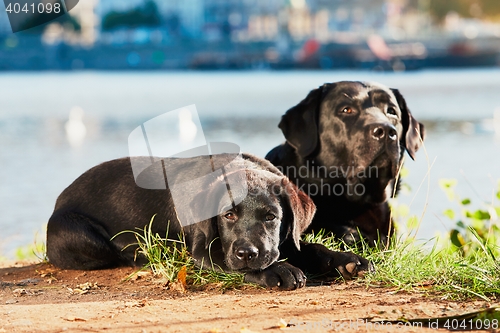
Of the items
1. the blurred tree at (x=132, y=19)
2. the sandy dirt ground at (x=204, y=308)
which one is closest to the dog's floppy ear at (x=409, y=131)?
the sandy dirt ground at (x=204, y=308)

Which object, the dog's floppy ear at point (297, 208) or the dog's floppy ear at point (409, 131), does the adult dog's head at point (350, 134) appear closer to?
the dog's floppy ear at point (409, 131)

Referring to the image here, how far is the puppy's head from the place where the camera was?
4430 mm

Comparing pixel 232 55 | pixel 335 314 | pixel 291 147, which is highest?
pixel 291 147

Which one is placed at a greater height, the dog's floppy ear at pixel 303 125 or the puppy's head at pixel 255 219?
the dog's floppy ear at pixel 303 125

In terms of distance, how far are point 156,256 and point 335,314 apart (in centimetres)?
160

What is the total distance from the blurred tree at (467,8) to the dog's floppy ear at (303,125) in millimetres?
130959

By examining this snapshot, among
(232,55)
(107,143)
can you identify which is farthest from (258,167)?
(232,55)

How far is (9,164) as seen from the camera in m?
20.1

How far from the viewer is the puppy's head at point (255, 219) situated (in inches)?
174

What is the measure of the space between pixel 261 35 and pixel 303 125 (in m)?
119

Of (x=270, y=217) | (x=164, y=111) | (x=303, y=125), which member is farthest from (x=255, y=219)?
(x=164, y=111)

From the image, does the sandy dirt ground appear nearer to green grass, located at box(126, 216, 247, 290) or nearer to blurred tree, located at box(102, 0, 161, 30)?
green grass, located at box(126, 216, 247, 290)

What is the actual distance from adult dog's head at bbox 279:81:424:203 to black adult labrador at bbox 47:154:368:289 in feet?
2.33

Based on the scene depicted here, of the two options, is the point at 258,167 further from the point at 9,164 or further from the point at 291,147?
the point at 9,164
